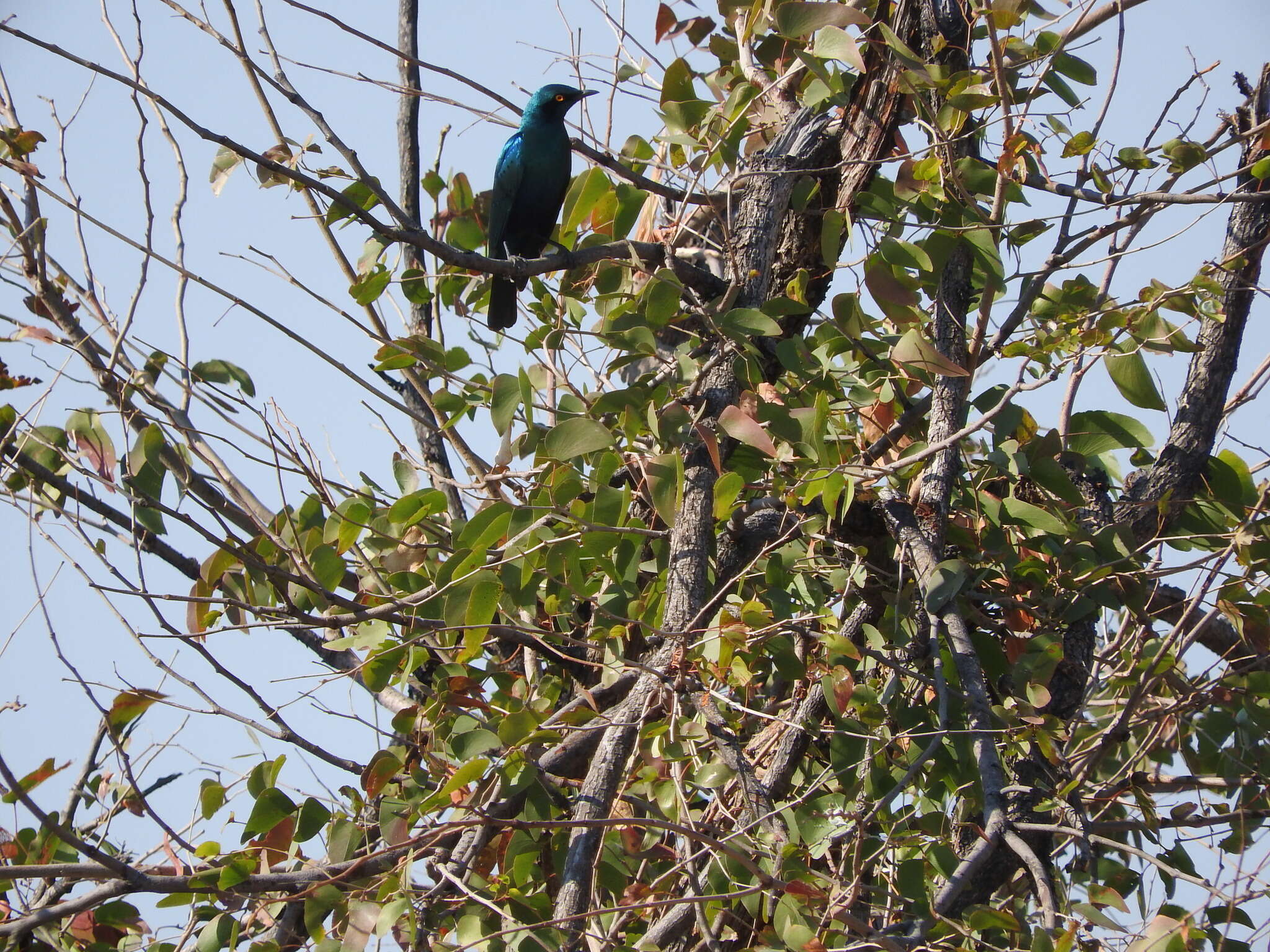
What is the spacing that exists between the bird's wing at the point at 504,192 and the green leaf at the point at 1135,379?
2.97 m

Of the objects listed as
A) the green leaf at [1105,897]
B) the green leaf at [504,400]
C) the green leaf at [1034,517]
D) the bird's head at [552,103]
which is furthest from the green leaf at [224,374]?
the bird's head at [552,103]

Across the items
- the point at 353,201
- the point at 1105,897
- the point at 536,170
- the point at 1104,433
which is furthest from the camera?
the point at 536,170

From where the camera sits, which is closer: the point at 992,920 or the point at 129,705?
the point at 992,920

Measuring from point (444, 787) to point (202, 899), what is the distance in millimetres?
619

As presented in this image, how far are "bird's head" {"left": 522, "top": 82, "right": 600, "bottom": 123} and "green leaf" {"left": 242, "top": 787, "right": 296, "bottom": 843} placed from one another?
3476 mm

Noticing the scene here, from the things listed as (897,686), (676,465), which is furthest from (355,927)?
(897,686)

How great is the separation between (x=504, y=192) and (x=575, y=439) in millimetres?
2990

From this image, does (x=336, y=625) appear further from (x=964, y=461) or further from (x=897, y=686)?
(x=964, y=461)

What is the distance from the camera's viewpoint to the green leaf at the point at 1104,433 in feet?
7.79

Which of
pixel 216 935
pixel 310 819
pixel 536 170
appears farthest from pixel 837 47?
pixel 536 170

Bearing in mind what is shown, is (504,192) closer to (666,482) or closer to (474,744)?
(666,482)

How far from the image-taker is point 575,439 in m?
2.07

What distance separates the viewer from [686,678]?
6.81ft

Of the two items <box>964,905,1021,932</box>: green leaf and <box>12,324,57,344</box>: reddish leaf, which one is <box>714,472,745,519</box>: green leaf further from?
<box>12,324,57,344</box>: reddish leaf
